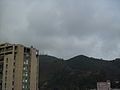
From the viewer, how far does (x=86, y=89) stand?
192625mm

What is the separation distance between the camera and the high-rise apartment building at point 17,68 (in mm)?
98438

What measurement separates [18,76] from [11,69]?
4255 mm

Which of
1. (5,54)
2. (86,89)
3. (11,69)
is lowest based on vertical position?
(86,89)

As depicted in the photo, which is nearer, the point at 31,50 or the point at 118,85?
the point at 31,50

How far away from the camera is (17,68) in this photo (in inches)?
3937

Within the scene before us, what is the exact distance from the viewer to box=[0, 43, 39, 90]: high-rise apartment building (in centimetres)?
9844

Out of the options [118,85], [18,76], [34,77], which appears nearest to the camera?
[18,76]

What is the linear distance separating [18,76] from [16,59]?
7372 millimetres

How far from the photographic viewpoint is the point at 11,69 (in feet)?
327

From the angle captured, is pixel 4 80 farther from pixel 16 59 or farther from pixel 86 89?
pixel 86 89

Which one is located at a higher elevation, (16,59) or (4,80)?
(16,59)

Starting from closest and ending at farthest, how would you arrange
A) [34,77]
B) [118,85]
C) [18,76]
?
[18,76] < [34,77] < [118,85]

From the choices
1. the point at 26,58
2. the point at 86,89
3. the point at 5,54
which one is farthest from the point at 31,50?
the point at 86,89

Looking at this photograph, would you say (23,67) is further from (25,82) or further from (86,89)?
(86,89)
